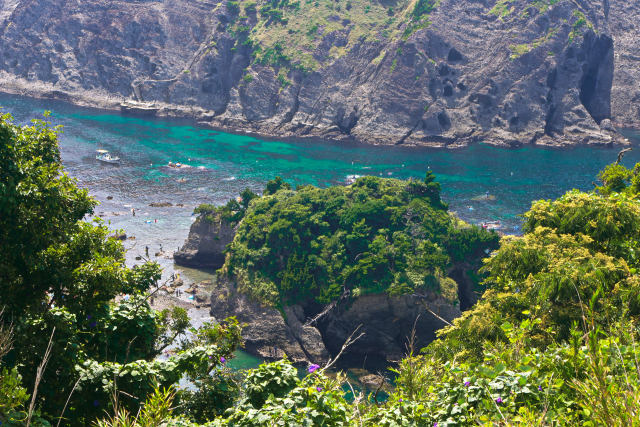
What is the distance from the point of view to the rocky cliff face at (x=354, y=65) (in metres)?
132

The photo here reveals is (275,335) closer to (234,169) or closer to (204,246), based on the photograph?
(204,246)

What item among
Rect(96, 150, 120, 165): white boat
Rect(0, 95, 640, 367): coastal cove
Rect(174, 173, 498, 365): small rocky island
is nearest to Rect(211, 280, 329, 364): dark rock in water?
Rect(174, 173, 498, 365): small rocky island

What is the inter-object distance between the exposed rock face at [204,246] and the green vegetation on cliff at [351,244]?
27.8 ft

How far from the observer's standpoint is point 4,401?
33.1ft

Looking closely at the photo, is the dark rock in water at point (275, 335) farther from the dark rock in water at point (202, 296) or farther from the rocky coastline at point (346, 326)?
the dark rock in water at point (202, 296)

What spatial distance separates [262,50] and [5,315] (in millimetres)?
142259

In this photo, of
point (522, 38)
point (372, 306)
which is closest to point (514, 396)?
point (372, 306)

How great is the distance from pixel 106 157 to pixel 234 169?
2689 cm

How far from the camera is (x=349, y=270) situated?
171ft

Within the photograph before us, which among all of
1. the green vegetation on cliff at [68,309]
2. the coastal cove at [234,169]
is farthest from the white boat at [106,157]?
the green vegetation on cliff at [68,309]

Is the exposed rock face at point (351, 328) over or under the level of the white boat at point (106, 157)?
under

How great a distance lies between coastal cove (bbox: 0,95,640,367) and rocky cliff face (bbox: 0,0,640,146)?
35.9 ft

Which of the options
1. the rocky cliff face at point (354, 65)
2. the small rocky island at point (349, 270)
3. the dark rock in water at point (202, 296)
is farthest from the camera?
the rocky cliff face at point (354, 65)

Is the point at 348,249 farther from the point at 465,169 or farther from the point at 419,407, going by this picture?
the point at 465,169
